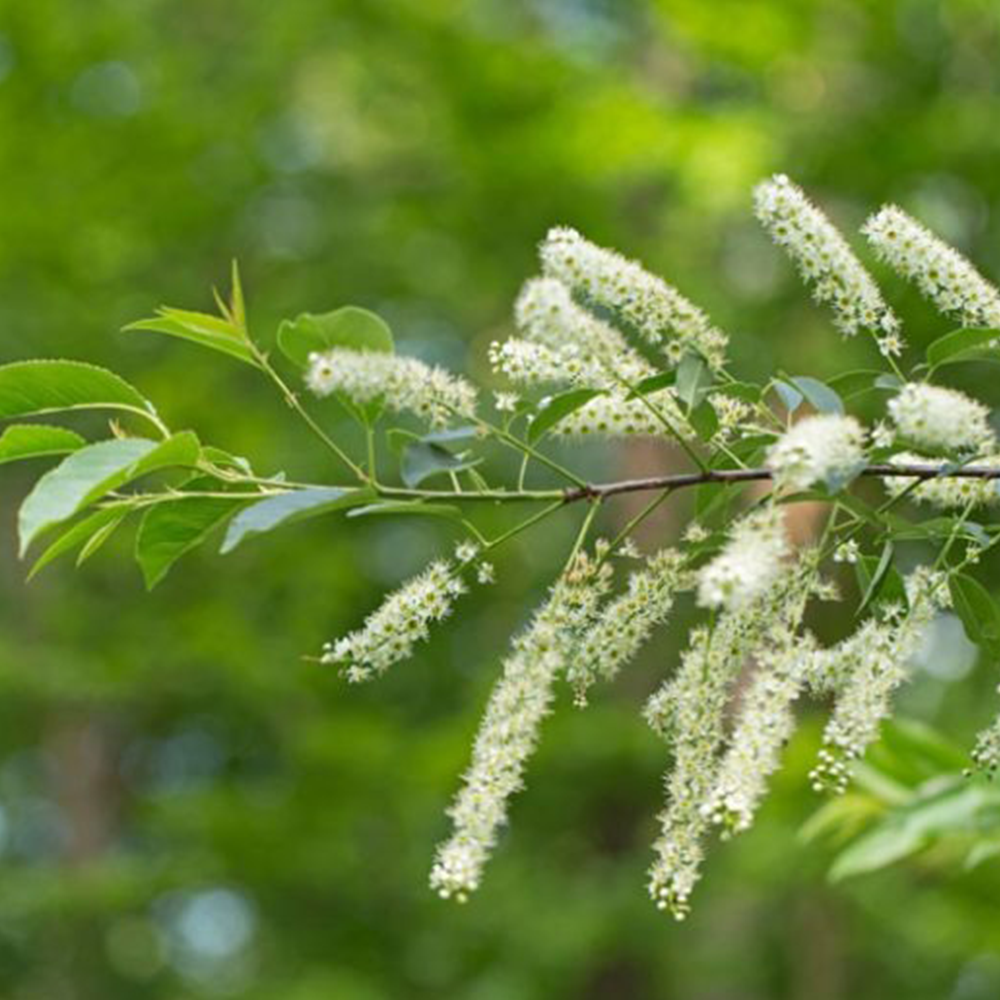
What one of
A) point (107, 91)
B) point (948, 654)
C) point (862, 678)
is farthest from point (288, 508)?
point (948, 654)

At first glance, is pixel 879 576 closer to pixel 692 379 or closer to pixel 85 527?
pixel 692 379

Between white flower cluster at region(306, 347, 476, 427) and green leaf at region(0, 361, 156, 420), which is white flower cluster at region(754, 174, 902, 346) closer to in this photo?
white flower cluster at region(306, 347, 476, 427)

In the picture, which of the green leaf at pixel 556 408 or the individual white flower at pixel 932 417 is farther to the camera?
the green leaf at pixel 556 408

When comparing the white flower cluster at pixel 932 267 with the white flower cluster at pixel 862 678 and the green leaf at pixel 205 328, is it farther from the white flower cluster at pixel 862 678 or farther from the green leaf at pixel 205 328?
the green leaf at pixel 205 328

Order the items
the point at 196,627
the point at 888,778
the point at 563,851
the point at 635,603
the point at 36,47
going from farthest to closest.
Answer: the point at 563,851
the point at 196,627
the point at 36,47
the point at 888,778
the point at 635,603

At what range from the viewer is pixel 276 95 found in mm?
12422

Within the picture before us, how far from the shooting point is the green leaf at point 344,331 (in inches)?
70.4

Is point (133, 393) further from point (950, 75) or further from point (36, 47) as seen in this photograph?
point (36, 47)

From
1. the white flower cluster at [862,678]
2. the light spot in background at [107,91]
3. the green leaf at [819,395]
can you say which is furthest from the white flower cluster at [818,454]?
the light spot in background at [107,91]

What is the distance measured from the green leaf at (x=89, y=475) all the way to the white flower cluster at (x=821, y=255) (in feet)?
2.02

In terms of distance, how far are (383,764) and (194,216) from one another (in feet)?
11.3

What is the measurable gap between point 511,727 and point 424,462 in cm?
28

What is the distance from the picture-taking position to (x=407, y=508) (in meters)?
1.91

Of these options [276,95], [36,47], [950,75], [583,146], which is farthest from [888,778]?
[276,95]
